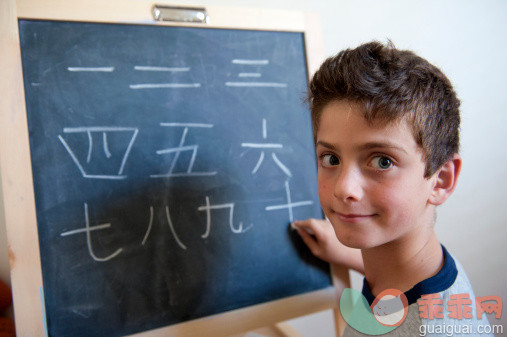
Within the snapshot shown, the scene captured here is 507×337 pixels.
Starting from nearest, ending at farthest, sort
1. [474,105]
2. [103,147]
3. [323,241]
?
[103,147], [323,241], [474,105]

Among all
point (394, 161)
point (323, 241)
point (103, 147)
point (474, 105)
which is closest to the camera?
point (394, 161)

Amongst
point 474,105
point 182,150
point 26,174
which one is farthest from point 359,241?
point 474,105

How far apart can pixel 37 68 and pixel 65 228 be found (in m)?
0.34

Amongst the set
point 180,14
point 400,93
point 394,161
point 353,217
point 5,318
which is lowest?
point 5,318

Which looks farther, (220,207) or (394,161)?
(220,207)

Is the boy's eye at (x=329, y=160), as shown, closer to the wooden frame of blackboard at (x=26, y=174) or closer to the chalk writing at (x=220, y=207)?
the chalk writing at (x=220, y=207)

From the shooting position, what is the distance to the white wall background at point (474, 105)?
1.49 meters

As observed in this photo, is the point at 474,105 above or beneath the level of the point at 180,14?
beneath

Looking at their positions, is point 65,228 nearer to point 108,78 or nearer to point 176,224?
point 176,224

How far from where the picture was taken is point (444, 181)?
74 centimetres

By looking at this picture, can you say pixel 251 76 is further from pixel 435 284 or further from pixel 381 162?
pixel 435 284

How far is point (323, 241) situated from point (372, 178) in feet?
1.05

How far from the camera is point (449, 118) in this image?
73cm

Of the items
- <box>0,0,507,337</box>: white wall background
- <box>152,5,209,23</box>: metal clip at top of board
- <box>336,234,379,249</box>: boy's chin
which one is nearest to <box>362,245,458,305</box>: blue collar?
<box>336,234,379,249</box>: boy's chin
